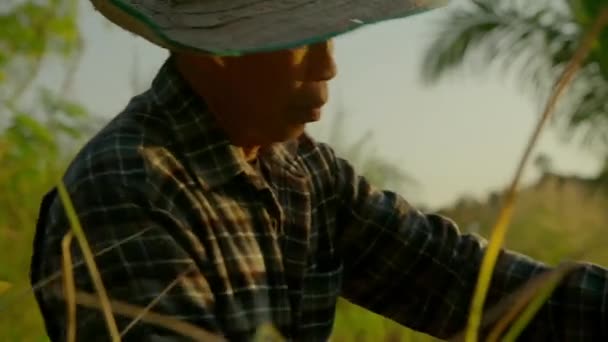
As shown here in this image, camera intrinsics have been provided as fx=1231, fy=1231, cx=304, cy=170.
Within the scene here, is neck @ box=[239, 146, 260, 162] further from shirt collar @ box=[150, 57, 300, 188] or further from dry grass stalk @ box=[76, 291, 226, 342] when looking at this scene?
dry grass stalk @ box=[76, 291, 226, 342]

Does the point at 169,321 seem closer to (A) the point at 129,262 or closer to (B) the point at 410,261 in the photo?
(A) the point at 129,262

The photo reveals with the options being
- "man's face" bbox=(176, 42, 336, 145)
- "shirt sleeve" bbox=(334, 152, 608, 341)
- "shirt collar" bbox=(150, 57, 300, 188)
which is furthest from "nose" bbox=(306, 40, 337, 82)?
"shirt sleeve" bbox=(334, 152, 608, 341)

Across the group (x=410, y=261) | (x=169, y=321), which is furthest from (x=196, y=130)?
(x=169, y=321)

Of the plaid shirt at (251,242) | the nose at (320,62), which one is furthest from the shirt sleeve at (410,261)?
the nose at (320,62)

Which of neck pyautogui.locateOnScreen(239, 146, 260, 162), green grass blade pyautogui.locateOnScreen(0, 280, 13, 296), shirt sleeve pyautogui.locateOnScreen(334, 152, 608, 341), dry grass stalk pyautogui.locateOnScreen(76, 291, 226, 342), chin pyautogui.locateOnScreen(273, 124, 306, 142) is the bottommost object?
shirt sleeve pyautogui.locateOnScreen(334, 152, 608, 341)

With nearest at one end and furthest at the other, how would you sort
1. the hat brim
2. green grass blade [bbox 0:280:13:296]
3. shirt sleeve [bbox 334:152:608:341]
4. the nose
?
1. green grass blade [bbox 0:280:13:296]
2. the hat brim
3. the nose
4. shirt sleeve [bbox 334:152:608:341]

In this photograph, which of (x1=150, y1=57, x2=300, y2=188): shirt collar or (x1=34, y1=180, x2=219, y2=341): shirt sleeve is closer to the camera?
(x1=34, y1=180, x2=219, y2=341): shirt sleeve

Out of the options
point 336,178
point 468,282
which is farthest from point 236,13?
point 468,282

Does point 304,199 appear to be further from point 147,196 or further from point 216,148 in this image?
point 147,196

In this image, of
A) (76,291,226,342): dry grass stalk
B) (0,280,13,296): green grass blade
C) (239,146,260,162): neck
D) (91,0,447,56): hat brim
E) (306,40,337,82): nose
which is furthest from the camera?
(239,146,260,162): neck

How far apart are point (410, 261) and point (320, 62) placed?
1.17 ft

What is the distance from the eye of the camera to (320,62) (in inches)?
44.0

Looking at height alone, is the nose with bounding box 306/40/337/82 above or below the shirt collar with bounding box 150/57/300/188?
above

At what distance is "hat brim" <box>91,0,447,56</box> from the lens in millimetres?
965
